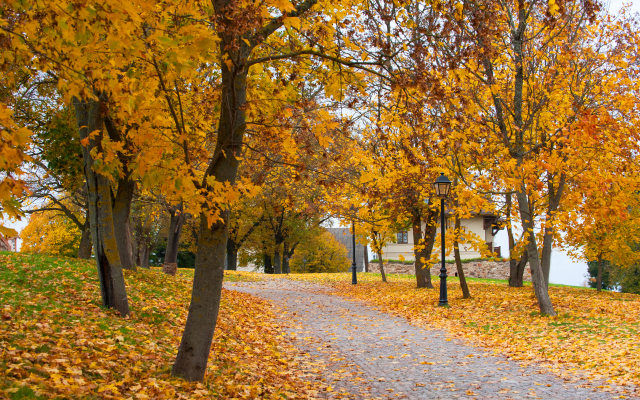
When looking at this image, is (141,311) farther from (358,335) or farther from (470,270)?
(470,270)

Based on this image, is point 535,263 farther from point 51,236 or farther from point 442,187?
point 51,236

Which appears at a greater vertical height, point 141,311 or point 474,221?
point 474,221

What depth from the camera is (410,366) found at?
7293 mm

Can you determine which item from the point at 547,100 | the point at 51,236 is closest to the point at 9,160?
the point at 547,100

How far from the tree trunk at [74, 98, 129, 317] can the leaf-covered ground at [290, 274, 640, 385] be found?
6696mm

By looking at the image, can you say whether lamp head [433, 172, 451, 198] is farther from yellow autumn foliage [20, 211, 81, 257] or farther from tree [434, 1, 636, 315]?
yellow autumn foliage [20, 211, 81, 257]

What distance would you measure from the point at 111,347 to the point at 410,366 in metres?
4.30

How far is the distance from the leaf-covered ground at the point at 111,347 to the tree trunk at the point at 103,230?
0.30m

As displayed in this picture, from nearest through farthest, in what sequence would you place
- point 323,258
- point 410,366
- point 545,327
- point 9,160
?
point 9,160
point 410,366
point 545,327
point 323,258

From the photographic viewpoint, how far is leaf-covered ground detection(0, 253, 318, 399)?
452 cm

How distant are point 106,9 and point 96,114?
16.4ft

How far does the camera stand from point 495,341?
924cm

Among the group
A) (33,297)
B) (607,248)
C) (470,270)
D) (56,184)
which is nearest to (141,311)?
(33,297)

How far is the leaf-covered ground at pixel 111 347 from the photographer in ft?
14.8
